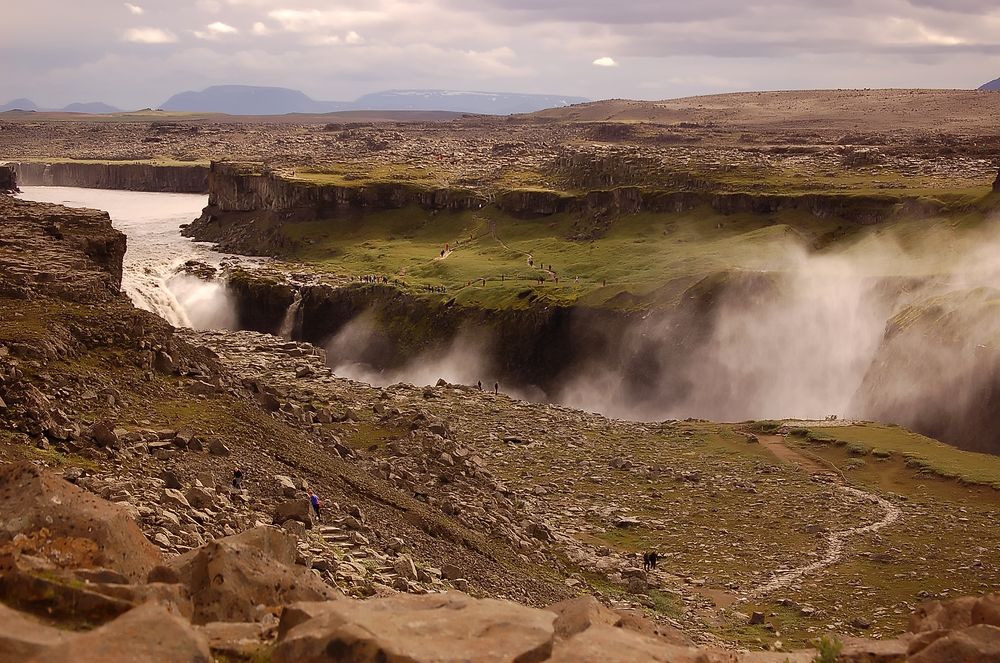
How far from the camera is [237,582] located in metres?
16.3

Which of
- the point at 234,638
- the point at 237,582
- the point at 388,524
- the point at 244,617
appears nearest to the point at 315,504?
the point at 388,524

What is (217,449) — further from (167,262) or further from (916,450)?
(167,262)

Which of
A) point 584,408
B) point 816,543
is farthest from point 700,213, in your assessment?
point 816,543

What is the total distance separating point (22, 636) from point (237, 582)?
413cm

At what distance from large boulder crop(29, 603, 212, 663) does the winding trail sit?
25.3 meters

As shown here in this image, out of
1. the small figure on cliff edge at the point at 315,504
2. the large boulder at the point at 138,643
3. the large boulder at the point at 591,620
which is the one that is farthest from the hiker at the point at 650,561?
the large boulder at the point at 138,643

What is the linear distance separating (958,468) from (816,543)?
10267mm

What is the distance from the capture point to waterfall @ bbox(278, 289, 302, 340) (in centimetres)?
9651

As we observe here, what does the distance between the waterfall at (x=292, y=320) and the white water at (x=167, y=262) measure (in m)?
4.33

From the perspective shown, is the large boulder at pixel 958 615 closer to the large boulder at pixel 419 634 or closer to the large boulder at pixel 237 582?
the large boulder at pixel 419 634

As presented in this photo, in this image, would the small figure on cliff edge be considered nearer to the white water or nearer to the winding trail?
the winding trail

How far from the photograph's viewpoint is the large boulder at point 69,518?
55.6ft

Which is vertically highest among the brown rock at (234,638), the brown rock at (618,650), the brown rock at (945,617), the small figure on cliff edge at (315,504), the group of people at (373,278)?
the brown rock at (618,650)

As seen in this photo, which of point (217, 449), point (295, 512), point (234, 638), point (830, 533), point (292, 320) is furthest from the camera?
point (292, 320)
